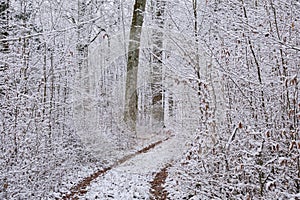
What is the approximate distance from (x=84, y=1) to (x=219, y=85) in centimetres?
1048

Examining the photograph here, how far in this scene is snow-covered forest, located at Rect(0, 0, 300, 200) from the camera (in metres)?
3.58

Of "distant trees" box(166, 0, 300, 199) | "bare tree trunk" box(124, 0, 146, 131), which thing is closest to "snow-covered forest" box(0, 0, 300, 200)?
"distant trees" box(166, 0, 300, 199)

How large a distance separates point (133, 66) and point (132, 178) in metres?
5.41

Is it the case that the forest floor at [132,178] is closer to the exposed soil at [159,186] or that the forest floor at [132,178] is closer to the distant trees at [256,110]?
the exposed soil at [159,186]

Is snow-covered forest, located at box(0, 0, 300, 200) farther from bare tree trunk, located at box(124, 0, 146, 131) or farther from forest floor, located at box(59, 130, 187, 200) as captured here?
bare tree trunk, located at box(124, 0, 146, 131)

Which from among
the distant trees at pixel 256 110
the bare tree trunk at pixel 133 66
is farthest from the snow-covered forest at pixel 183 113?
the bare tree trunk at pixel 133 66

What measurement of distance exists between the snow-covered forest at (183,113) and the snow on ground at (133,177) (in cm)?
3

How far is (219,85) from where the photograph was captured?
16.5 ft

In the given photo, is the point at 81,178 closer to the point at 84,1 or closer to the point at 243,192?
the point at 243,192

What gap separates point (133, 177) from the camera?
7230 mm

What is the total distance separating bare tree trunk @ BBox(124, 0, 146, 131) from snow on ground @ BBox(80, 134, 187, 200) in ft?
5.64

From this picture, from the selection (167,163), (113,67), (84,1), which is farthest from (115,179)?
(113,67)

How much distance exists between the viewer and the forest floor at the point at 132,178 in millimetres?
5876

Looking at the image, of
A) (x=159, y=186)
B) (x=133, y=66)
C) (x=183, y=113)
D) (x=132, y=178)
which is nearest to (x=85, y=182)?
(x=132, y=178)
